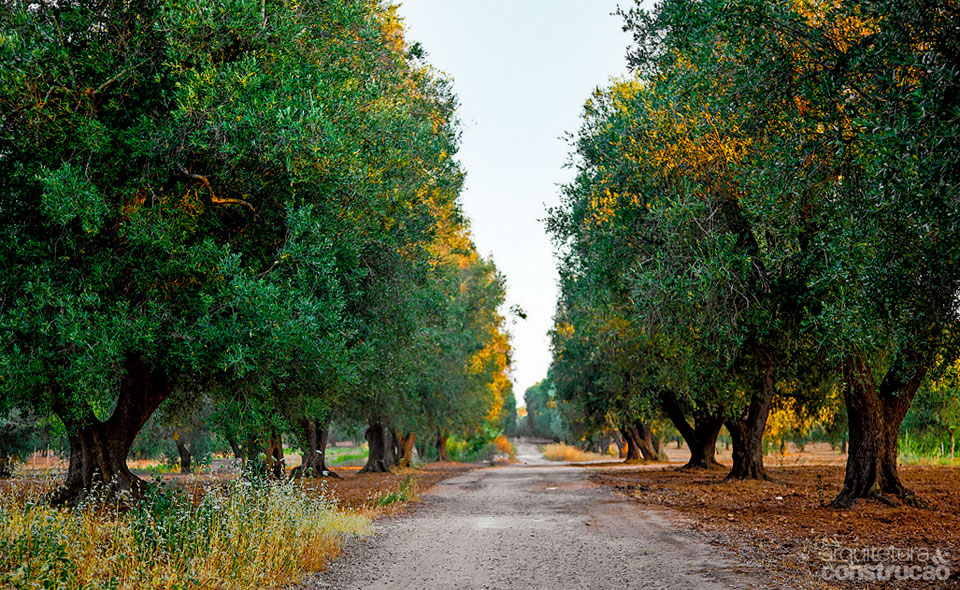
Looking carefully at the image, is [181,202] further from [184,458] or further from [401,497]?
[184,458]

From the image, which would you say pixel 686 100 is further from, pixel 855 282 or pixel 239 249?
pixel 239 249

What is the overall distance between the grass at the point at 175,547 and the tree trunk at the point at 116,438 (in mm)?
3752

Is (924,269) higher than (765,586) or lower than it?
higher

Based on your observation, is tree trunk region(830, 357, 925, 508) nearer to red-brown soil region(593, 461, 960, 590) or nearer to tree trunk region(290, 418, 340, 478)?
red-brown soil region(593, 461, 960, 590)

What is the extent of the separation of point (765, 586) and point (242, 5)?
35.6 ft

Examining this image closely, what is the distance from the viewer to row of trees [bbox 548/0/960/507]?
7.44 meters

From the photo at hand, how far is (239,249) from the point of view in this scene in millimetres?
12797

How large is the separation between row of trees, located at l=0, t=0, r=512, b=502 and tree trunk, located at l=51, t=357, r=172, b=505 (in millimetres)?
42

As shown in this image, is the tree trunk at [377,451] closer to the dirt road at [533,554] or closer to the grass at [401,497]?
the grass at [401,497]

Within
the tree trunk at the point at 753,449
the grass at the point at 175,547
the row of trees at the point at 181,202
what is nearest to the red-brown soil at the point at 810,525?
the tree trunk at the point at 753,449

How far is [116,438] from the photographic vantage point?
14047 mm

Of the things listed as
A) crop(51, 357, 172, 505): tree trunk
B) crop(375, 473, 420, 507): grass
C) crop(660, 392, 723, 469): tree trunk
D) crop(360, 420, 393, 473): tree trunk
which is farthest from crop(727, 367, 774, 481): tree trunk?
crop(51, 357, 172, 505): tree trunk

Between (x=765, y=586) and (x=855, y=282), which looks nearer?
(x=765, y=586)

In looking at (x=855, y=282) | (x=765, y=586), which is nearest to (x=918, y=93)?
(x=855, y=282)
